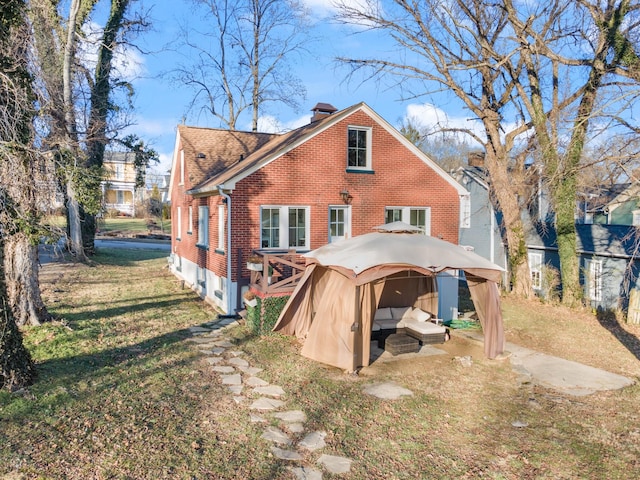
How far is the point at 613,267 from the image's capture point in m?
19.6

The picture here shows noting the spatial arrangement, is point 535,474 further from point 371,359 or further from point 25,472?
point 25,472

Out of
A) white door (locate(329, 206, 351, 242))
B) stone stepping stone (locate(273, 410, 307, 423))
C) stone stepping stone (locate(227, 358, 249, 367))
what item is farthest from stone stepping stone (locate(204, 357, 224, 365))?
white door (locate(329, 206, 351, 242))

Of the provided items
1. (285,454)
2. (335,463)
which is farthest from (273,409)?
(335,463)

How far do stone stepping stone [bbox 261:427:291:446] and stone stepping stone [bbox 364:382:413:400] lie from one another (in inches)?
80.8

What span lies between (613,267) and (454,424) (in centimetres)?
1681

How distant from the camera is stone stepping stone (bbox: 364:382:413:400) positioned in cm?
760

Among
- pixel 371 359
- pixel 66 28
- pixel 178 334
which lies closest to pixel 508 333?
pixel 371 359

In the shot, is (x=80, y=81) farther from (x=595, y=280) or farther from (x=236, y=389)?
(x=595, y=280)

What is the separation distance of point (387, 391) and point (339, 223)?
7156 mm

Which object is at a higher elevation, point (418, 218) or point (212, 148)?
point (212, 148)

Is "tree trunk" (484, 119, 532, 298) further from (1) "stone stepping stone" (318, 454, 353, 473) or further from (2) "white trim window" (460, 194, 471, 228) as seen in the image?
(1) "stone stepping stone" (318, 454, 353, 473)

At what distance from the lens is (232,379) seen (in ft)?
26.5

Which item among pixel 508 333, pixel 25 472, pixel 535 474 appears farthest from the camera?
pixel 508 333

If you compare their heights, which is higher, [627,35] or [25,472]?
[627,35]
